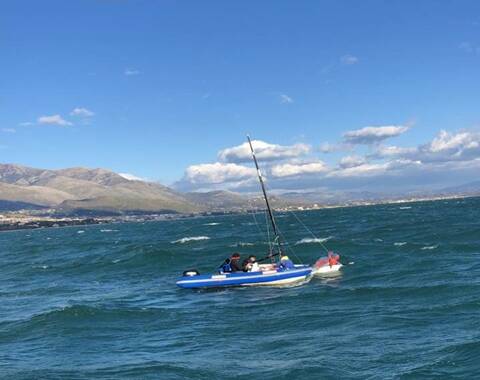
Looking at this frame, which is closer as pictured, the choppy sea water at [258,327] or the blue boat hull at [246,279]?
A: the choppy sea water at [258,327]

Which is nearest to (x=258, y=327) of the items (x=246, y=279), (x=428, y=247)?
(x=246, y=279)

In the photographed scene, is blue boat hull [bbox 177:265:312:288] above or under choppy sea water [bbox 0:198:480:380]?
above

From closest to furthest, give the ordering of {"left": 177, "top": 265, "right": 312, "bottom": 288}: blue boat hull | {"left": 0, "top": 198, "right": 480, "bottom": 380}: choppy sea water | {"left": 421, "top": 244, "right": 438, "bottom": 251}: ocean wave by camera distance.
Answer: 1. {"left": 0, "top": 198, "right": 480, "bottom": 380}: choppy sea water
2. {"left": 177, "top": 265, "right": 312, "bottom": 288}: blue boat hull
3. {"left": 421, "top": 244, "right": 438, "bottom": 251}: ocean wave

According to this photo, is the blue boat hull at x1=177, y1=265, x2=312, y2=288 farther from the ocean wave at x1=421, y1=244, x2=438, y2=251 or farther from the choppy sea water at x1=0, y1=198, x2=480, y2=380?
the ocean wave at x1=421, y1=244, x2=438, y2=251

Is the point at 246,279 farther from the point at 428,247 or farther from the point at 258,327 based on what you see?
the point at 428,247

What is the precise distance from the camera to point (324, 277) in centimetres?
4931

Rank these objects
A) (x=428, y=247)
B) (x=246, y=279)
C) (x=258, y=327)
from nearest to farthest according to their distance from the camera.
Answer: (x=258, y=327)
(x=246, y=279)
(x=428, y=247)

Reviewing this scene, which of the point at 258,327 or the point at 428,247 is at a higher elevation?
the point at 428,247

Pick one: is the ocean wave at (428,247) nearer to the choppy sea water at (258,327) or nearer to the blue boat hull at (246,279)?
the choppy sea water at (258,327)

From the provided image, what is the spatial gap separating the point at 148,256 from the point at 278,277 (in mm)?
37259

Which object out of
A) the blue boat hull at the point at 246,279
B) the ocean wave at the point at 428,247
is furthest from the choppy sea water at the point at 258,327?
the ocean wave at the point at 428,247

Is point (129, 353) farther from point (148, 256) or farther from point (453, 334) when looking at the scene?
point (148, 256)

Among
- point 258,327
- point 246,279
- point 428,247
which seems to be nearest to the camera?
point 258,327

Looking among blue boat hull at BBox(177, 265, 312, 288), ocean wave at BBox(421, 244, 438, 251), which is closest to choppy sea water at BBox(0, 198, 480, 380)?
blue boat hull at BBox(177, 265, 312, 288)
